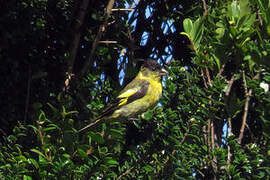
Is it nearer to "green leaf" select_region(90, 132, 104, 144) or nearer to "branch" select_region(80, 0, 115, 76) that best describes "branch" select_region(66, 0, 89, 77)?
"branch" select_region(80, 0, 115, 76)

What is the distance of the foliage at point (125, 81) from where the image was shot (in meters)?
2.33

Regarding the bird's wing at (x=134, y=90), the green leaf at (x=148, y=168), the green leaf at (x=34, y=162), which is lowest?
the green leaf at (x=148, y=168)

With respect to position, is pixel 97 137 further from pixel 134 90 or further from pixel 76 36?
pixel 134 90

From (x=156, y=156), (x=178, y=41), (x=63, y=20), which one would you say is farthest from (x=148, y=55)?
(x=156, y=156)

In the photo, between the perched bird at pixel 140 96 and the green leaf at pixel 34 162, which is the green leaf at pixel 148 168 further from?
the perched bird at pixel 140 96

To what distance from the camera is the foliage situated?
233cm

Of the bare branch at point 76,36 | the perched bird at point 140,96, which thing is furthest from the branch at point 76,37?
the perched bird at point 140,96

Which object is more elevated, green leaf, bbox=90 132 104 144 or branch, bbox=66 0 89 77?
branch, bbox=66 0 89 77

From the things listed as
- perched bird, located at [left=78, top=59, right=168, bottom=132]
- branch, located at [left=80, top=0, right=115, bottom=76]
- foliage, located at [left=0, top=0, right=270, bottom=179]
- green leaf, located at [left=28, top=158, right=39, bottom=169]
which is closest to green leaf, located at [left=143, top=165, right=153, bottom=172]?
foliage, located at [left=0, top=0, right=270, bottom=179]

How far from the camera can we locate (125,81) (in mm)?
3531

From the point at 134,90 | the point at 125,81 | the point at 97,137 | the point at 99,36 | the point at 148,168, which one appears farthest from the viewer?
the point at 134,90

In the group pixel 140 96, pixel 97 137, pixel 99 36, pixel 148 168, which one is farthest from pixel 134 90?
pixel 97 137

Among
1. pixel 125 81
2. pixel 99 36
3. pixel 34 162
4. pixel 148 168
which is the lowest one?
pixel 148 168

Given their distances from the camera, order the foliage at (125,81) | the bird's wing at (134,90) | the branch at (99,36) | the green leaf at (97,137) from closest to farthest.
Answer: the green leaf at (97,137) → the foliage at (125,81) → the branch at (99,36) → the bird's wing at (134,90)
